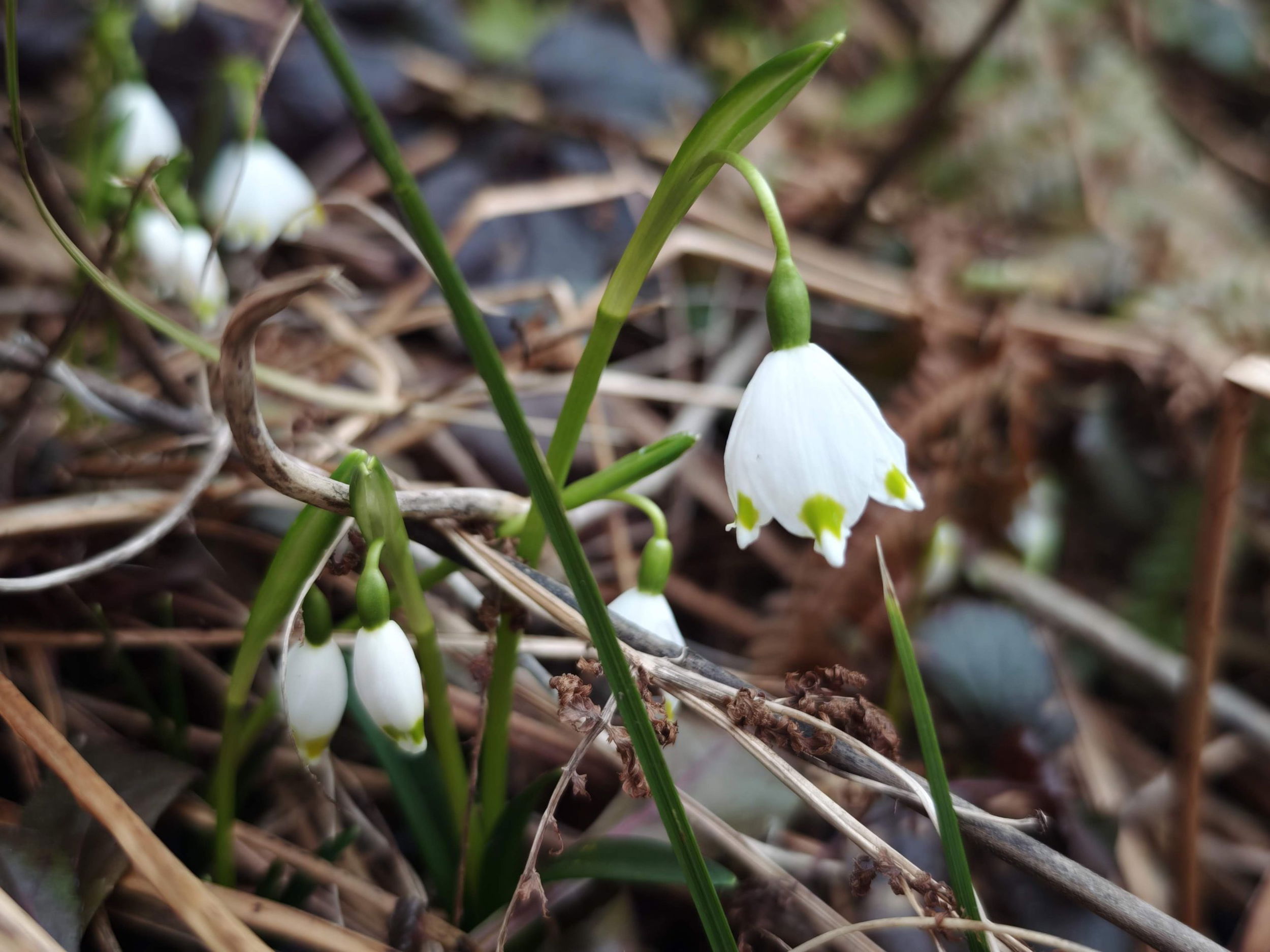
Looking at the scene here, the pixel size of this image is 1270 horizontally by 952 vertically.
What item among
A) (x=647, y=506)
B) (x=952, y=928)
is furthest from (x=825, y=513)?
(x=952, y=928)

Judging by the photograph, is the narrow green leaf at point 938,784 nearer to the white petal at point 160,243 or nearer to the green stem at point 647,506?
the green stem at point 647,506

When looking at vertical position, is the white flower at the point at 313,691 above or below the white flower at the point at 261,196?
below

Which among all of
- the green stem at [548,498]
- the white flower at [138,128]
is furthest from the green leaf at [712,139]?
the white flower at [138,128]

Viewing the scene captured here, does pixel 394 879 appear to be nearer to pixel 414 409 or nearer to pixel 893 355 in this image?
pixel 414 409

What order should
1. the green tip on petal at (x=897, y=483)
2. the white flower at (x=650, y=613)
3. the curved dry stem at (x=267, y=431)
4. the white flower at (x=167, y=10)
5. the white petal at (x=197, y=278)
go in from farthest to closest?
the white flower at (x=167, y=10) < the white petal at (x=197, y=278) < the white flower at (x=650, y=613) < the green tip on petal at (x=897, y=483) < the curved dry stem at (x=267, y=431)

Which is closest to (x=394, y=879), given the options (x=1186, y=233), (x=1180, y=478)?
(x=1180, y=478)

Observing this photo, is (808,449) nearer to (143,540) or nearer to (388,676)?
(388,676)

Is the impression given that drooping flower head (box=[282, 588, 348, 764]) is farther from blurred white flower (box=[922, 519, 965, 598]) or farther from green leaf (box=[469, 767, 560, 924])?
blurred white flower (box=[922, 519, 965, 598])
